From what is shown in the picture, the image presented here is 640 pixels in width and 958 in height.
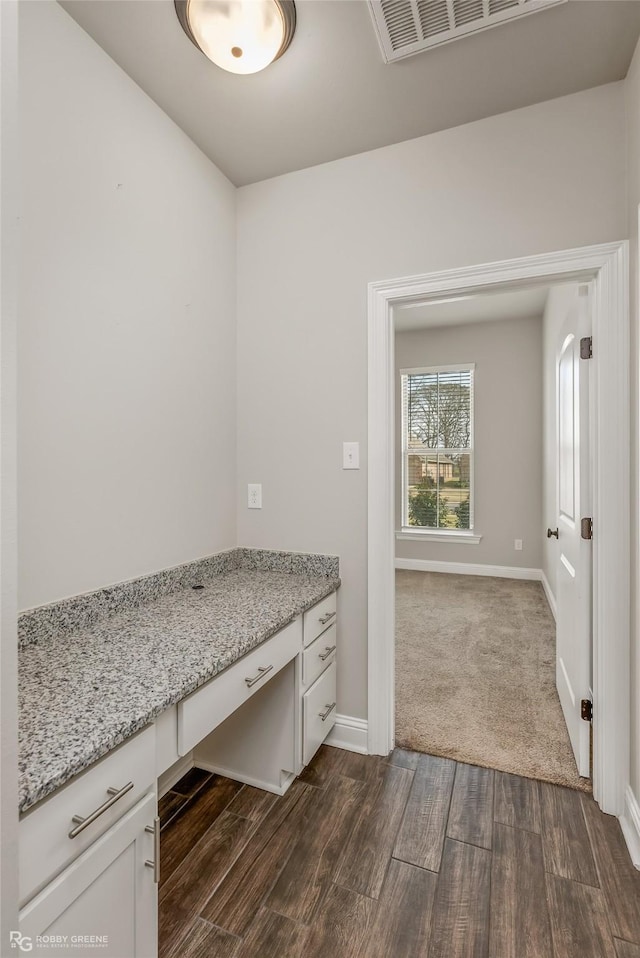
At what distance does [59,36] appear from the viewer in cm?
142

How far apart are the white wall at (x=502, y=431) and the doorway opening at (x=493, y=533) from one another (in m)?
0.01

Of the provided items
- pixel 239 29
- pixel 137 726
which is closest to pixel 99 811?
pixel 137 726

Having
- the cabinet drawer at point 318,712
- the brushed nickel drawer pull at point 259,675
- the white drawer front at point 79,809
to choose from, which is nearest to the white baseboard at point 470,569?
the cabinet drawer at point 318,712

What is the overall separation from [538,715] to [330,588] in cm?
135

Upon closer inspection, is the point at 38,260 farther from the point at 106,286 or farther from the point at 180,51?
the point at 180,51

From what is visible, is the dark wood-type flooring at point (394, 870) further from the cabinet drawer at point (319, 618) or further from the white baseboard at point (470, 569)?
the white baseboard at point (470, 569)

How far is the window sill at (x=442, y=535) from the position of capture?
5.27 meters

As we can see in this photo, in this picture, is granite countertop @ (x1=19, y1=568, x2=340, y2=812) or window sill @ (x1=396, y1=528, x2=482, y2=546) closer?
granite countertop @ (x1=19, y1=568, x2=340, y2=812)

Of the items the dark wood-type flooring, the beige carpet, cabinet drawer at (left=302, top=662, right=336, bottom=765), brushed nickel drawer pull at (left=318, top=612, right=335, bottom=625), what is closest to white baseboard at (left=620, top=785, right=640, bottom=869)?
the dark wood-type flooring

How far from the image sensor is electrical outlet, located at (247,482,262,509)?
2292 mm

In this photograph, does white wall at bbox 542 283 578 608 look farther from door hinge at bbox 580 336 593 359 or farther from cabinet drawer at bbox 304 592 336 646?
cabinet drawer at bbox 304 592 336 646

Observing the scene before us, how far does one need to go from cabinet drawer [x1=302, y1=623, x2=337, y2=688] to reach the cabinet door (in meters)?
0.85

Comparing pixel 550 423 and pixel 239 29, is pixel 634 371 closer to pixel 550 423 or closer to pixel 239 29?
pixel 239 29

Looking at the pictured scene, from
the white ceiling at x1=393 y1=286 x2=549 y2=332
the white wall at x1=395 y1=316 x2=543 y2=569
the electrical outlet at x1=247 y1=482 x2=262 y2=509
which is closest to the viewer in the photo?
the electrical outlet at x1=247 y1=482 x2=262 y2=509
